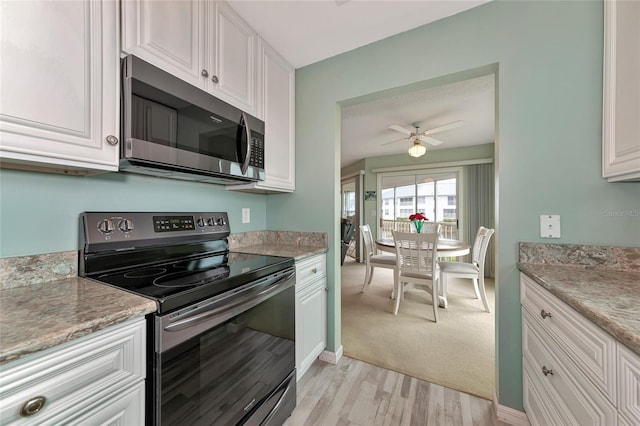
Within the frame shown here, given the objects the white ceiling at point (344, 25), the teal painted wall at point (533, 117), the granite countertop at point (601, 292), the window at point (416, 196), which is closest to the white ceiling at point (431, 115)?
the white ceiling at point (344, 25)

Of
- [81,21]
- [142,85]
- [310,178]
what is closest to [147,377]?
[142,85]

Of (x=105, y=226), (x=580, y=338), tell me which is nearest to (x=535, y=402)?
(x=580, y=338)

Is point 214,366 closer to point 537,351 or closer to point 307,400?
point 307,400

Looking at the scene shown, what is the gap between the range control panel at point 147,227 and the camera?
3.53 ft

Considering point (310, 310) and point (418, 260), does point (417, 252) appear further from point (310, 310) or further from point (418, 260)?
point (310, 310)

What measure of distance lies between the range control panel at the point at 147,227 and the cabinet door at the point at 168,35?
29.0 inches

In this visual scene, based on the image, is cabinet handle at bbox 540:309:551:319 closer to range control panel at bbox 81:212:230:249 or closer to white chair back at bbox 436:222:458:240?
range control panel at bbox 81:212:230:249

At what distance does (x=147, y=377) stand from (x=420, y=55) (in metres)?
2.16

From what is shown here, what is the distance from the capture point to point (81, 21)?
0.87 meters

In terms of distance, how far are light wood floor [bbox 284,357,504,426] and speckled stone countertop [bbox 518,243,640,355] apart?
0.94m

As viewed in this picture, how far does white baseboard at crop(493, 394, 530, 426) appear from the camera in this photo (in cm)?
131

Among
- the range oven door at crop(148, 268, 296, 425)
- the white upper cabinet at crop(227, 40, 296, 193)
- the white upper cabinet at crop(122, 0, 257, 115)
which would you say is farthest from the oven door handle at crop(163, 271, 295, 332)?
the white upper cabinet at crop(122, 0, 257, 115)

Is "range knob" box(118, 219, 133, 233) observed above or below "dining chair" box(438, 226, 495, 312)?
above

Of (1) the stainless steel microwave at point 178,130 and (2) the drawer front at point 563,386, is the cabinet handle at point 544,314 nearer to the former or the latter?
(2) the drawer front at point 563,386
